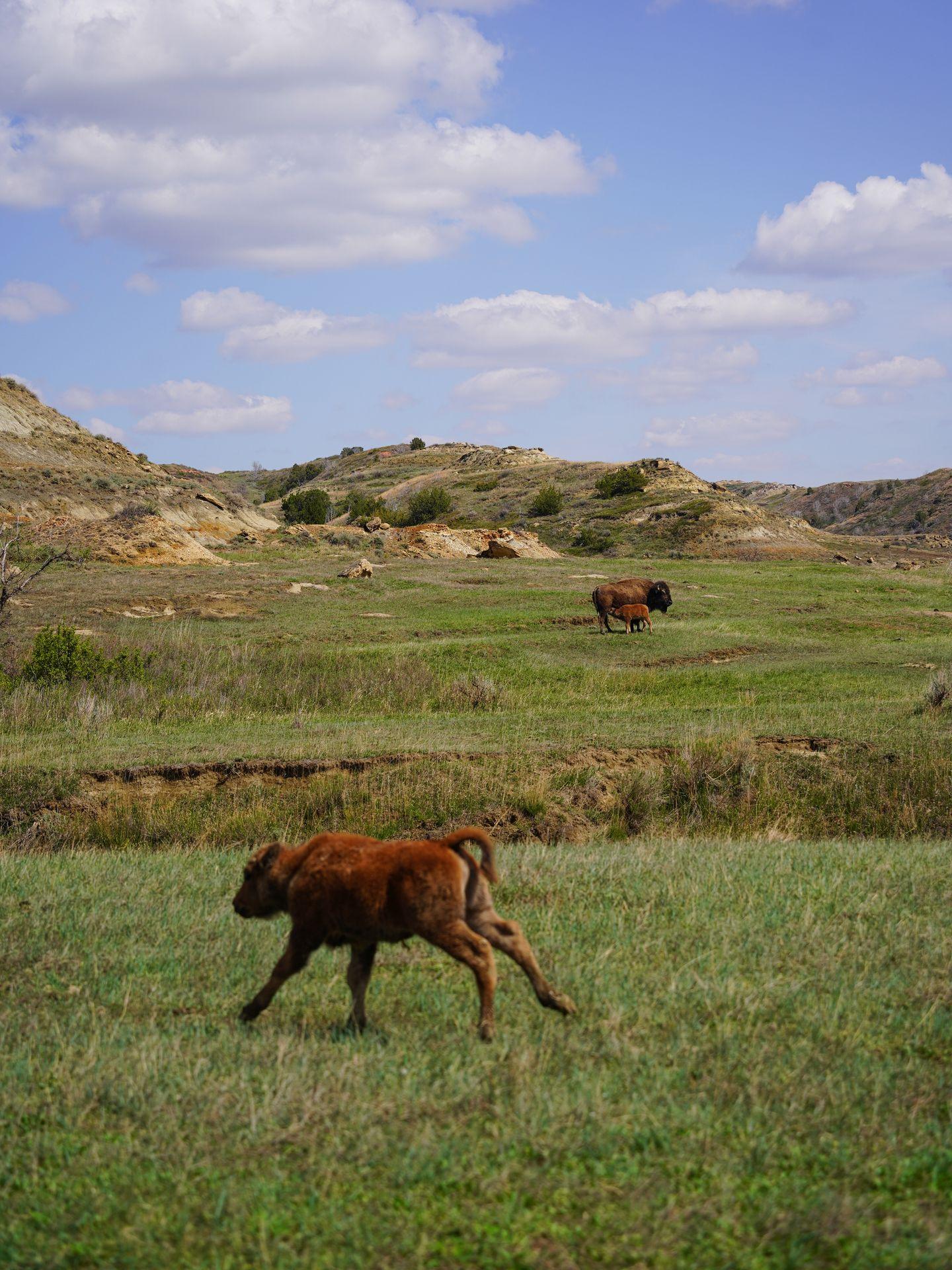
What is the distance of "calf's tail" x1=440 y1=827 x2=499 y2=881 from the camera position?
6.00 metres

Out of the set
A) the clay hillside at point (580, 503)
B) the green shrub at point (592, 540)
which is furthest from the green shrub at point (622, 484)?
the green shrub at point (592, 540)

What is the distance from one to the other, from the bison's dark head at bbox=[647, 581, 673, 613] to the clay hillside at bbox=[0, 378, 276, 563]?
2042 centimetres

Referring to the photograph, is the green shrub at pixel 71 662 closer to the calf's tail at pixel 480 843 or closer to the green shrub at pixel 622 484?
the calf's tail at pixel 480 843

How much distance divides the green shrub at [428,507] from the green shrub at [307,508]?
6226 millimetres

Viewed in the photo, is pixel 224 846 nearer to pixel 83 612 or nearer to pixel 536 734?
pixel 536 734

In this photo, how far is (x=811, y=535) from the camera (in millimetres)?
68750

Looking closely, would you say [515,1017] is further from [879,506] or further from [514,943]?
[879,506]

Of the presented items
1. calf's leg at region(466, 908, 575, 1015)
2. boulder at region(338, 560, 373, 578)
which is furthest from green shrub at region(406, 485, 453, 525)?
calf's leg at region(466, 908, 575, 1015)

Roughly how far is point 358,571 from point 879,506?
293ft

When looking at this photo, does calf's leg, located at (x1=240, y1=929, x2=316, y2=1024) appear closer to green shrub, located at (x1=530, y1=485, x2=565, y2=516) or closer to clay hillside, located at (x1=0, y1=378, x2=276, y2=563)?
clay hillside, located at (x1=0, y1=378, x2=276, y2=563)

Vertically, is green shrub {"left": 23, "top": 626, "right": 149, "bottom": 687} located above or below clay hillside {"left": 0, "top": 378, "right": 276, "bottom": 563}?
below

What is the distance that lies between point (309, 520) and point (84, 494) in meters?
32.9

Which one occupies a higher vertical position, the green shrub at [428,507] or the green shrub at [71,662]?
the green shrub at [428,507]

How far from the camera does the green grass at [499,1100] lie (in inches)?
→ 163
